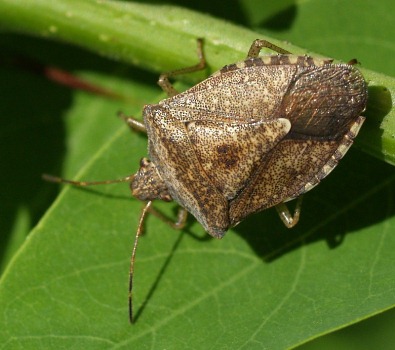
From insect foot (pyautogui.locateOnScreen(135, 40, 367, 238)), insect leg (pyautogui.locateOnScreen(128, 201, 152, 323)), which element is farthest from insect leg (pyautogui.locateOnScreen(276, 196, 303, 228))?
insect leg (pyautogui.locateOnScreen(128, 201, 152, 323))

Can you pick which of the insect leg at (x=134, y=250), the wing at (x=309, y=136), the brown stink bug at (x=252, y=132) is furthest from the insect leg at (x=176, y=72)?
the insect leg at (x=134, y=250)

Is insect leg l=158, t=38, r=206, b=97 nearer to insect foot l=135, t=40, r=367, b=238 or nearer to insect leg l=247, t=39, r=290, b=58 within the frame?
insect foot l=135, t=40, r=367, b=238

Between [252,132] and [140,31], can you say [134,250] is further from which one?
[140,31]

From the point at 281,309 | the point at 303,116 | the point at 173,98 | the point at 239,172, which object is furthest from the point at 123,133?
the point at 281,309

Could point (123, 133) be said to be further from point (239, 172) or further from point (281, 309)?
point (281, 309)

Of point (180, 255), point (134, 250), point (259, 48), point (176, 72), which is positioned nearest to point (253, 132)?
point (259, 48)

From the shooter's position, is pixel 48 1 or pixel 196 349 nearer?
pixel 196 349
